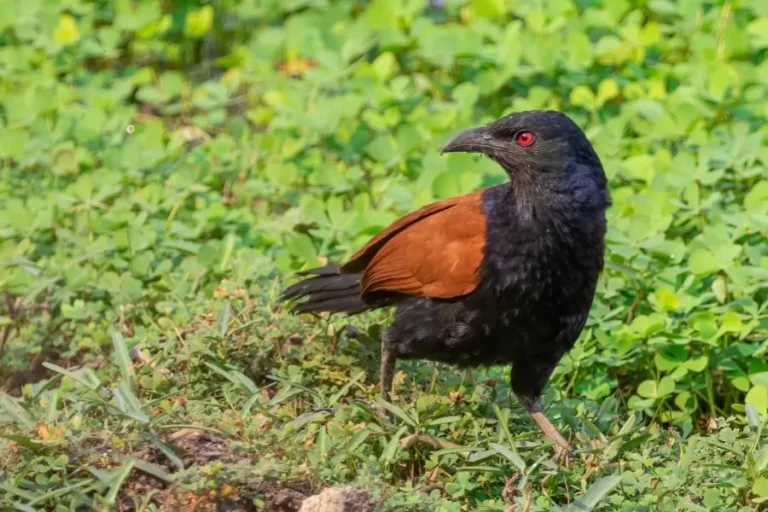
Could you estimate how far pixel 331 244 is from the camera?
5.03 m

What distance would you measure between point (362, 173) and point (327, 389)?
1.80 m

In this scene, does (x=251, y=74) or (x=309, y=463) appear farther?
(x=251, y=74)

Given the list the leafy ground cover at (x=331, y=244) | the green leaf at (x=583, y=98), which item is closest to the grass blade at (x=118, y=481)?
the leafy ground cover at (x=331, y=244)

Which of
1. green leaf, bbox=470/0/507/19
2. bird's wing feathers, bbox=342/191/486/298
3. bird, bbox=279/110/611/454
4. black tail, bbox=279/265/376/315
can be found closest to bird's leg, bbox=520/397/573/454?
bird, bbox=279/110/611/454

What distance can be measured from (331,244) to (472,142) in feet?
4.19

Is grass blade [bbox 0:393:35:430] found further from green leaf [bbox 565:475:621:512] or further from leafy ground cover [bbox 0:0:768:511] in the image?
green leaf [bbox 565:475:621:512]

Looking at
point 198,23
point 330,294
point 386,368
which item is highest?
point 198,23

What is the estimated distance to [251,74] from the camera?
682 cm

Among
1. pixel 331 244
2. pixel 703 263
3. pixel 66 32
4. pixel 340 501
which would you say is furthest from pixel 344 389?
pixel 66 32

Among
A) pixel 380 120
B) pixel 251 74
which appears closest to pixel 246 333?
pixel 380 120

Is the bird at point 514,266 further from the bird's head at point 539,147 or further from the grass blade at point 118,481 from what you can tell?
the grass blade at point 118,481

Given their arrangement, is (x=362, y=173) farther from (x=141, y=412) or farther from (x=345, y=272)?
(x=141, y=412)

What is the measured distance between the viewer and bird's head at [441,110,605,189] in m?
3.73

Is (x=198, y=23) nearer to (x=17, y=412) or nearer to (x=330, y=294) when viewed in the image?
(x=330, y=294)
